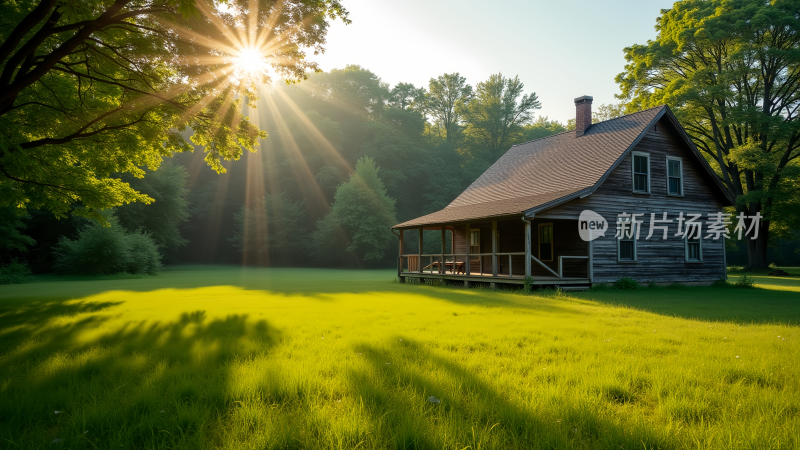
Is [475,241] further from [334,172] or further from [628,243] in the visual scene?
[334,172]

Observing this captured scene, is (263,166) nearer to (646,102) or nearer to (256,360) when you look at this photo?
(646,102)

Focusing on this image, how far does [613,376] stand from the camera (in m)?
4.30

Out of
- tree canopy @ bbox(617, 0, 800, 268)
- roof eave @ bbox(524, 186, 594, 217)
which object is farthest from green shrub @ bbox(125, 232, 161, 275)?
tree canopy @ bbox(617, 0, 800, 268)

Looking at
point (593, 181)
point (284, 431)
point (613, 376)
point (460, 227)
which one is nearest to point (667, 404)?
point (613, 376)

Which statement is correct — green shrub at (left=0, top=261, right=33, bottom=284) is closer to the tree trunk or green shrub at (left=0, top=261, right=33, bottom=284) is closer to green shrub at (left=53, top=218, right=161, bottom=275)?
green shrub at (left=53, top=218, right=161, bottom=275)

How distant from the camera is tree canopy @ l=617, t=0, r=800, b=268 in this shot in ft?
97.6

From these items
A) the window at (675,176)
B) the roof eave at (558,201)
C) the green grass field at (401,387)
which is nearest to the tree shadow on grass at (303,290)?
the roof eave at (558,201)

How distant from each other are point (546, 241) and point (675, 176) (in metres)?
6.94

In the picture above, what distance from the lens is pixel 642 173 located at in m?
20.2

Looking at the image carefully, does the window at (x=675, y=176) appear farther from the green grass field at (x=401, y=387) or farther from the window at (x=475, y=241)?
the green grass field at (x=401, y=387)

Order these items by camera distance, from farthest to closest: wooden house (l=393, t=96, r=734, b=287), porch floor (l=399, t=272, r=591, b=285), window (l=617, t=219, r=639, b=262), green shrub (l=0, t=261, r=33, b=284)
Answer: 1. green shrub (l=0, t=261, r=33, b=284)
2. window (l=617, t=219, r=639, b=262)
3. wooden house (l=393, t=96, r=734, b=287)
4. porch floor (l=399, t=272, r=591, b=285)

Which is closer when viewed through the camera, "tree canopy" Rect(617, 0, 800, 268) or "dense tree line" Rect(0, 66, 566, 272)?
"tree canopy" Rect(617, 0, 800, 268)

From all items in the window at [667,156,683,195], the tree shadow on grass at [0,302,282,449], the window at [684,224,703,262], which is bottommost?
the tree shadow on grass at [0,302,282,449]

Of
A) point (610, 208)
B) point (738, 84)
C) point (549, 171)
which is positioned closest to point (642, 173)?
point (610, 208)
